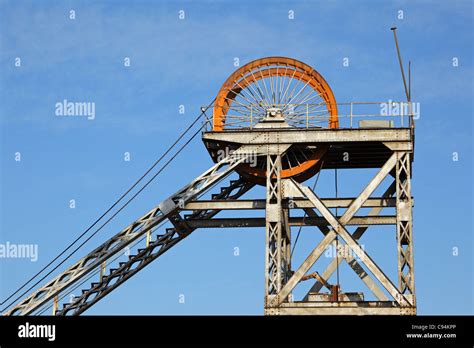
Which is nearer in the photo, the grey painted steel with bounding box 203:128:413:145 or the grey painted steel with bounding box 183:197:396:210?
the grey painted steel with bounding box 203:128:413:145

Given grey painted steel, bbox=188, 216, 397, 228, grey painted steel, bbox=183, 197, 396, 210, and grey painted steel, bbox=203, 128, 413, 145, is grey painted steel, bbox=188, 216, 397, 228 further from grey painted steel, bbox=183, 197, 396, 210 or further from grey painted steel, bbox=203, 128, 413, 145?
grey painted steel, bbox=203, 128, 413, 145

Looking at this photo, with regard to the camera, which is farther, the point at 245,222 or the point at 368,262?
the point at 245,222

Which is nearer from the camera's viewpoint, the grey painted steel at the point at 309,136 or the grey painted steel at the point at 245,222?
the grey painted steel at the point at 309,136

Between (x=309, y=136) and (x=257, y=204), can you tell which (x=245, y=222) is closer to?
(x=257, y=204)

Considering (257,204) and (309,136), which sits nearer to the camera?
(309,136)

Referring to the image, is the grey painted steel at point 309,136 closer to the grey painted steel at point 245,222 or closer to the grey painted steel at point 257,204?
the grey painted steel at point 257,204

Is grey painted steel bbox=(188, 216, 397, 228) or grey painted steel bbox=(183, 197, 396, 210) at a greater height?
grey painted steel bbox=(183, 197, 396, 210)

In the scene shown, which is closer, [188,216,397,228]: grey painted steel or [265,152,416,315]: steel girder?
[265,152,416,315]: steel girder

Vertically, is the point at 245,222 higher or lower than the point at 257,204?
lower

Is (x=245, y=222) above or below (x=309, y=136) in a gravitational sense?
below

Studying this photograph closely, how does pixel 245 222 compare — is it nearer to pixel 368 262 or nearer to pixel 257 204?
pixel 257 204

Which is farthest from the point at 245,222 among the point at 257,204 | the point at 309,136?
the point at 309,136

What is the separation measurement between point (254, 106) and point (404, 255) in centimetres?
1140

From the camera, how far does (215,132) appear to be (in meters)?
67.2
